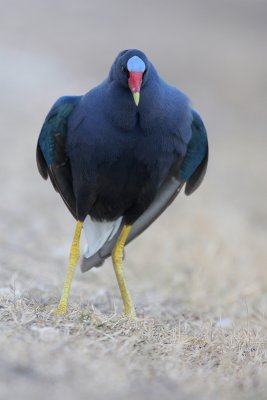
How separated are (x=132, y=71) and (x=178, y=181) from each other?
3.81 feet

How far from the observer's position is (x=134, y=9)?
31.0 meters

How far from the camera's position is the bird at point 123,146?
5902 mm

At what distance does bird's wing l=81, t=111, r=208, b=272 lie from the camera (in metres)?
6.52

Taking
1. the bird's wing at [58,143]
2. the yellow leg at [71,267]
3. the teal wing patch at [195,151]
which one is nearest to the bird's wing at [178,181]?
the teal wing patch at [195,151]

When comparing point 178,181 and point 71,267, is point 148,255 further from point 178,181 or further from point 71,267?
point 71,267

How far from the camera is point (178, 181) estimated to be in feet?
21.8

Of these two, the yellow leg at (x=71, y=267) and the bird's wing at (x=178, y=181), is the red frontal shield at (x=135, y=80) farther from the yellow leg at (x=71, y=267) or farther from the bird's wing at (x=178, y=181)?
the yellow leg at (x=71, y=267)

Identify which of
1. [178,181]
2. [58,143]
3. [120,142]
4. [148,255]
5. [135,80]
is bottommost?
[148,255]

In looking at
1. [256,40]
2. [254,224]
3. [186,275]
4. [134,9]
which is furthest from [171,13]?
[186,275]

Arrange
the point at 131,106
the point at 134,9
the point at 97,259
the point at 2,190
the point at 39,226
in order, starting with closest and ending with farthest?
the point at 131,106 < the point at 97,259 < the point at 39,226 < the point at 2,190 < the point at 134,9

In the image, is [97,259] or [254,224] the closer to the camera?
[97,259]

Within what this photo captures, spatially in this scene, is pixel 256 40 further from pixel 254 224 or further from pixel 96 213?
pixel 96 213

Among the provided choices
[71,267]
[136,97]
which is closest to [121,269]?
[71,267]

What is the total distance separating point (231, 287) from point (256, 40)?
19.0m
